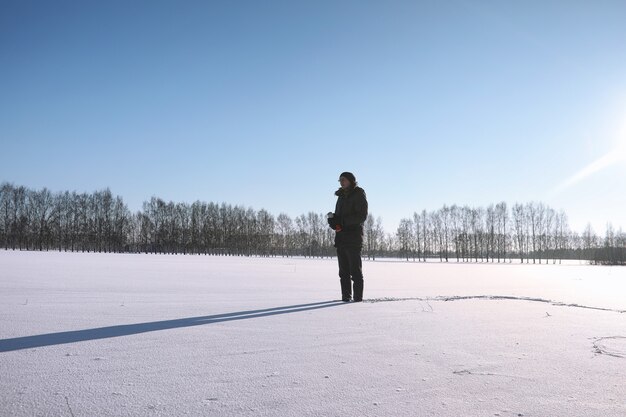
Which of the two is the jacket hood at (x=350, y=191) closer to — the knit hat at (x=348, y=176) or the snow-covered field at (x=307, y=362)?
the knit hat at (x=348, y=176)

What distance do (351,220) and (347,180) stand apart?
557mm

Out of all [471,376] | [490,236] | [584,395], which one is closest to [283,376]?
[471,376]

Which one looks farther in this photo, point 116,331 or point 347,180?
point 347,180

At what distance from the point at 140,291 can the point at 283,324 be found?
10.9ft

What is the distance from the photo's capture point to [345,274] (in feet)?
16.7

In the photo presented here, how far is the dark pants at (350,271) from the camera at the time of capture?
195 inches

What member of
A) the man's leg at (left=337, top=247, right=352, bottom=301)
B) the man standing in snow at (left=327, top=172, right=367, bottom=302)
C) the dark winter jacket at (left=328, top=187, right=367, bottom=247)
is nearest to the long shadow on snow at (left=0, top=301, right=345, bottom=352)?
the man's leg at (left=337, top=247, right=352, bottom=301)

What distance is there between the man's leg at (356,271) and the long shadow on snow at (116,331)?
43.5 inches

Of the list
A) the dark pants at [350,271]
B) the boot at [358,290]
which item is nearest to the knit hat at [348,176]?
the dark pants at [350,271]

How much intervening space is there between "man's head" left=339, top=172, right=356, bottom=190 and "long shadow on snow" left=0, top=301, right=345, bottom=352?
1.96 m

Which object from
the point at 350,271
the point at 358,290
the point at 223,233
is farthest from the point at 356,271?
the point at 223,233

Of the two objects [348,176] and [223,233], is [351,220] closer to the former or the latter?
[348,176]

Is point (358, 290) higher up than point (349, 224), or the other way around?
point (349, 224)

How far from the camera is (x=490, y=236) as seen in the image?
77.6m
